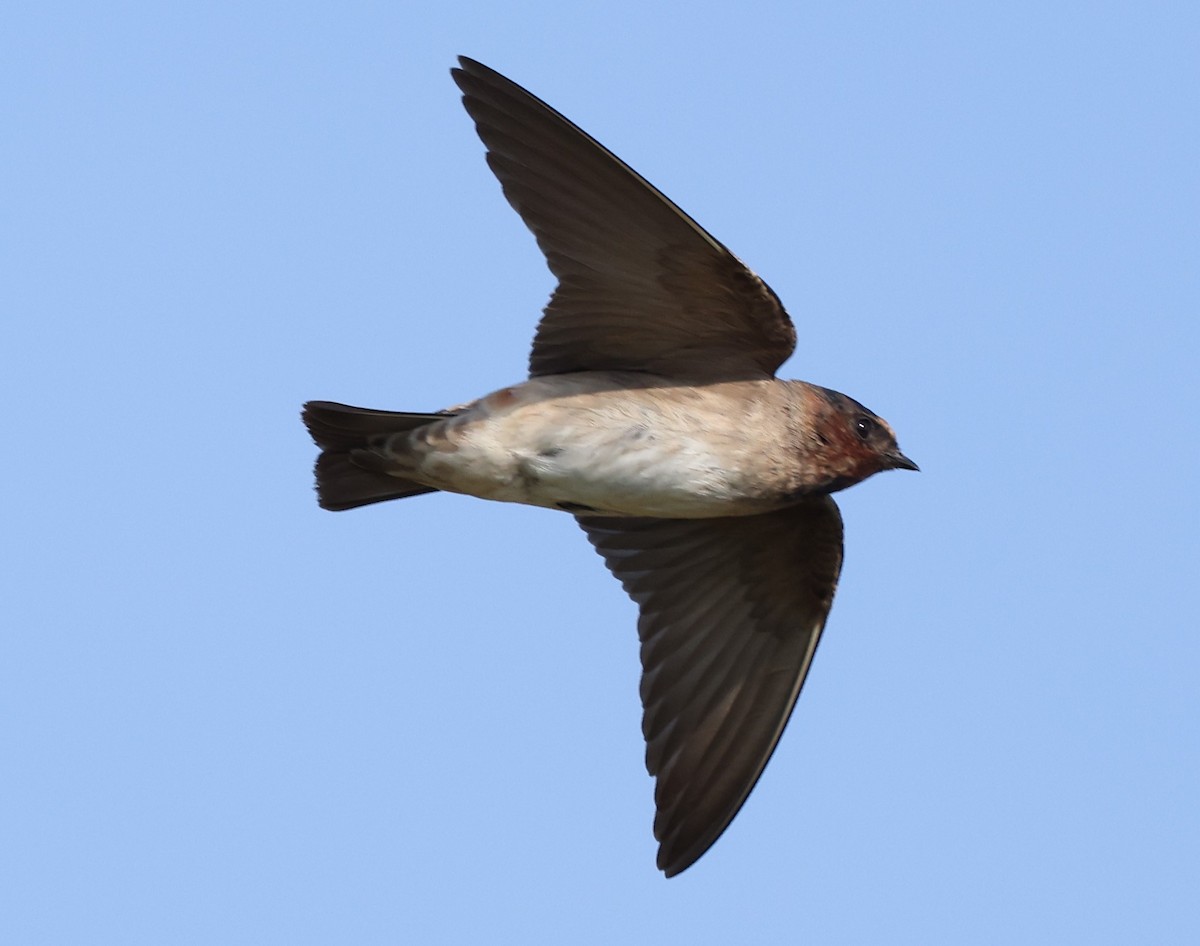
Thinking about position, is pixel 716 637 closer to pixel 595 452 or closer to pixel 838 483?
pixel 838 483

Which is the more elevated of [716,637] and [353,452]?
[353,452]

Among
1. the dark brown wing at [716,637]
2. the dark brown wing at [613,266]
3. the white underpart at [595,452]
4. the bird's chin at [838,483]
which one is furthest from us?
the dark brown wing at [716,637]

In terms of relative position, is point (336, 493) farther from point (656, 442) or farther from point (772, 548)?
point (772, 548)

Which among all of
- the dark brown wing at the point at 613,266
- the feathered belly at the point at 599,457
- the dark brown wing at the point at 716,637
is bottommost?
the dark brown wing at the point at 716,637

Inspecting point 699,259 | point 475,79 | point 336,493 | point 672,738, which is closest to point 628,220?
point 699,259

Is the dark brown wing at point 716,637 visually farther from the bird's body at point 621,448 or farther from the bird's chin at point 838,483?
the bird's body at point 621,448

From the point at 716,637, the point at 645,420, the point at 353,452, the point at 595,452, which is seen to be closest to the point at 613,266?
the point at 645,420

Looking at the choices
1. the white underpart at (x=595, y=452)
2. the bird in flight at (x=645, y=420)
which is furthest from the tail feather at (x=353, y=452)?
the white underpart at (x=595, y=452)
